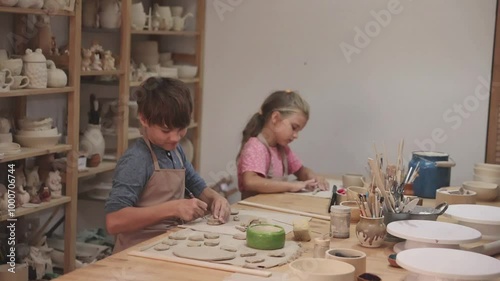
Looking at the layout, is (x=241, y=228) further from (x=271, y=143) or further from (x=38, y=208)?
(x=38, y=208)

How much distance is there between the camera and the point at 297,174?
382cm

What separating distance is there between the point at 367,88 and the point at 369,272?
269 cm

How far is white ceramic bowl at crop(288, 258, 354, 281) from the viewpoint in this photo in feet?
5.91

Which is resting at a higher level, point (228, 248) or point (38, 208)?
point (228, 248)

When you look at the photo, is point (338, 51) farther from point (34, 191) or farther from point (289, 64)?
point (34, 191)

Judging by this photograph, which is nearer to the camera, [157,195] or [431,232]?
[431,232]

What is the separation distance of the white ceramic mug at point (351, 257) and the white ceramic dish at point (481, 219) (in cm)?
63

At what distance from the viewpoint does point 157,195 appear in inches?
108

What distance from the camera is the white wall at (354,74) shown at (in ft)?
14.6

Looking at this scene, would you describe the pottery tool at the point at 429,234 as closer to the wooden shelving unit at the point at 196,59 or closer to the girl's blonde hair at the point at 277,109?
the girl's blonde hair at the point at 277,109

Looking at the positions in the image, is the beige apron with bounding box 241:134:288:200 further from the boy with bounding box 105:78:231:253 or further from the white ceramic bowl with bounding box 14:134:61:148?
the white ceramic bowl with bounding box 14:134:61:148

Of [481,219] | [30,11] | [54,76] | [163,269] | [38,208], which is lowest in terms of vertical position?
[38,208]

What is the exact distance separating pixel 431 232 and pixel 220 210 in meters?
0.78

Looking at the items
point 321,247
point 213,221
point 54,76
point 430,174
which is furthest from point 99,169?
point 321,247
